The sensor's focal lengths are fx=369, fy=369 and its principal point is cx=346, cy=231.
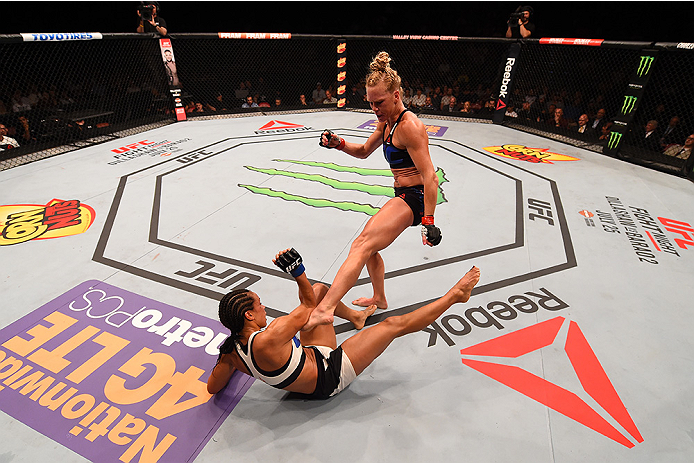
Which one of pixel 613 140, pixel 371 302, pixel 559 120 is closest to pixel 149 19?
pixel 371 302

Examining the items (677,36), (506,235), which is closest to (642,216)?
(506,235)

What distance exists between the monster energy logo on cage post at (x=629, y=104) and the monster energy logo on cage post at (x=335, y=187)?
3.07 metres

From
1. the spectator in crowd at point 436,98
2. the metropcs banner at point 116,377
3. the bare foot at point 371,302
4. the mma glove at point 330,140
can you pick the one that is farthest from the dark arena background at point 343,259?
the mma glove at point 330,140

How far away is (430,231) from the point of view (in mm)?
2188

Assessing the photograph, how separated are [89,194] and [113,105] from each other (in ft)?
11.7

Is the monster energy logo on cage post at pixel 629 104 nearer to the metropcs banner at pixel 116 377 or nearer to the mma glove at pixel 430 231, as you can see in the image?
the mma glove at pixel 430 231

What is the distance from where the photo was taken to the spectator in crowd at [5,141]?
5152mm

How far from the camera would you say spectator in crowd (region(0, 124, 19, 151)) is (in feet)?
16.9

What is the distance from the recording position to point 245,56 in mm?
10828

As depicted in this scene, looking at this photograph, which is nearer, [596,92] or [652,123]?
[652,123]

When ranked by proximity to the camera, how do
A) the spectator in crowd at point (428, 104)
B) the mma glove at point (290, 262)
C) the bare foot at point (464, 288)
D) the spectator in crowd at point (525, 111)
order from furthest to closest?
the spectator in crowd at point (428, 104)
the spectator in crowd at point (525, 111)
the bare foot at point (464, 288)
the mma glove at point (290, 262)

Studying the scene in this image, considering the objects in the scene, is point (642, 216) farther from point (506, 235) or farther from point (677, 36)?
point (677, 36)

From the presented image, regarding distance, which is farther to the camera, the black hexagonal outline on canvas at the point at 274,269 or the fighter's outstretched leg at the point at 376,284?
the black hexagonal outline on canvas at the point at 274,269

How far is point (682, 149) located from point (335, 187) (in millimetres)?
4989
